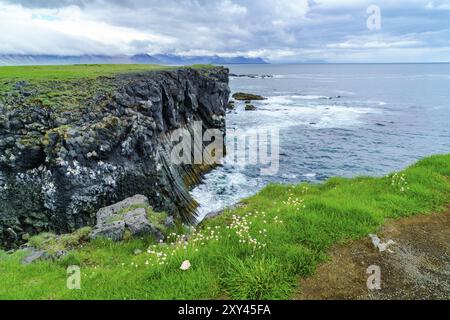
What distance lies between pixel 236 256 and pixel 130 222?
6617mm

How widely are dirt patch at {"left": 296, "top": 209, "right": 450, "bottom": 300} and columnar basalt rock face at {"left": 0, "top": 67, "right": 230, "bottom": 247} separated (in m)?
18.4

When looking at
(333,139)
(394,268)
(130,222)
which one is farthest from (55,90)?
(333,139)

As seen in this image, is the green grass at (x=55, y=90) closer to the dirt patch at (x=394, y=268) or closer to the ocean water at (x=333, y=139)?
the ocean water at (x=333, y=139)

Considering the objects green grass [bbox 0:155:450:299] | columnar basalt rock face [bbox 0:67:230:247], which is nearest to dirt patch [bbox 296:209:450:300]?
green grass [bbox 0:155:450:299]

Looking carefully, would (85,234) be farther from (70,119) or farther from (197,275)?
(70,119)

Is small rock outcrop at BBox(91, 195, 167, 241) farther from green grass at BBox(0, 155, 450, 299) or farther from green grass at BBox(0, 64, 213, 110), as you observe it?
green grass at BBox(0, 64, 213, 110)

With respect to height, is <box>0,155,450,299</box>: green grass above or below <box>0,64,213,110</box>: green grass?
below

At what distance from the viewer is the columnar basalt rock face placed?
72.5ft

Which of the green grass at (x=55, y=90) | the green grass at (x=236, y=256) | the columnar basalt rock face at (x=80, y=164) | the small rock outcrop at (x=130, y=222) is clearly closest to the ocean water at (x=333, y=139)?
the columnar basalt rock face at (x=80, y=164)

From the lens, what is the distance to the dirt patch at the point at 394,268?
275 inches

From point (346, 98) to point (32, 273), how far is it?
12124cm

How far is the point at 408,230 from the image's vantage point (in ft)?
32.6

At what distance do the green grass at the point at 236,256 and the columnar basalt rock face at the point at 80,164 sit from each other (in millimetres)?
10993

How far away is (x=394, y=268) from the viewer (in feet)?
26.0
